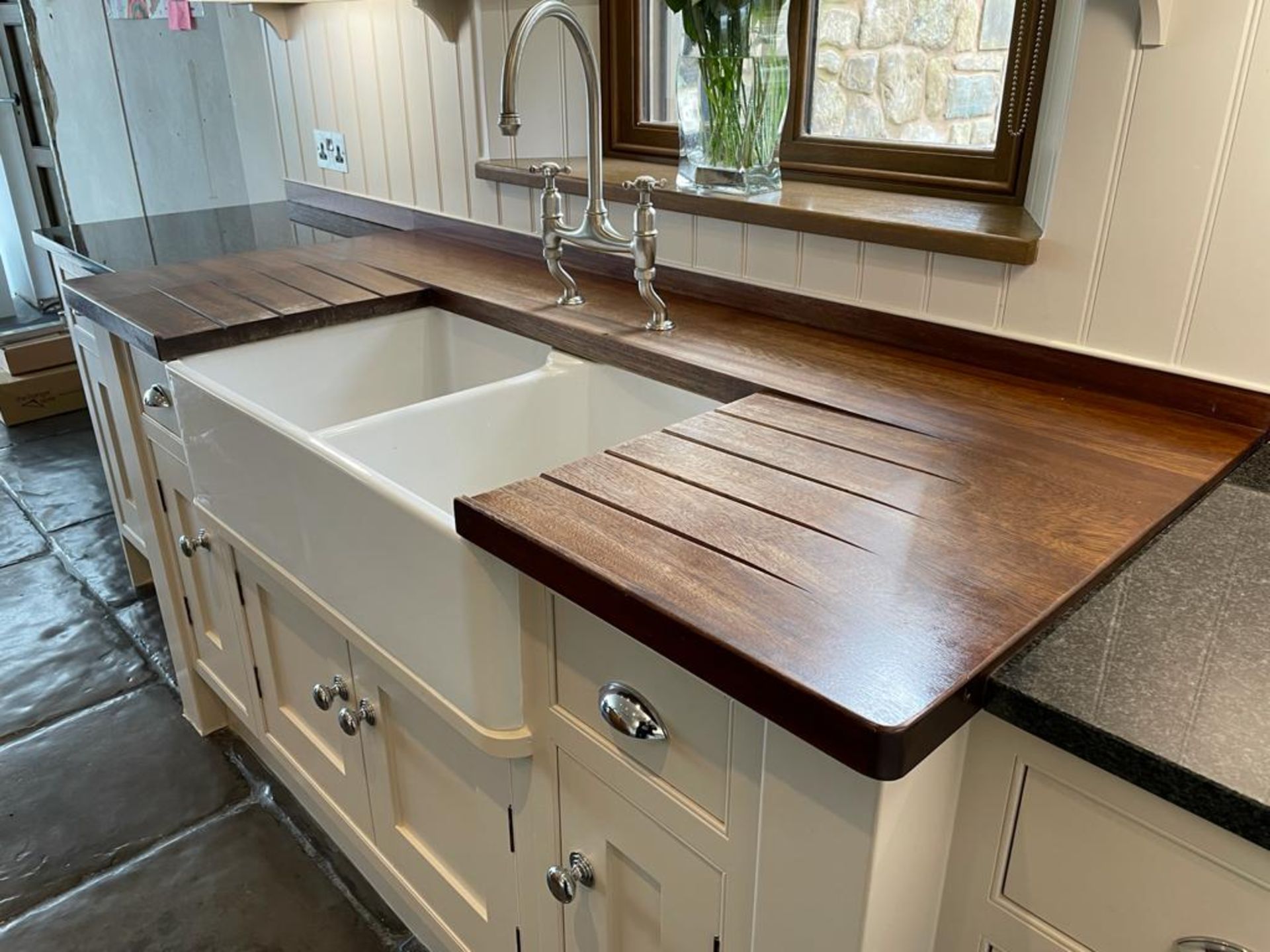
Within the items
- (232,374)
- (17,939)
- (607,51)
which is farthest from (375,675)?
(607,51)

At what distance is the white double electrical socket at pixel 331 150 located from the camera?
233cm

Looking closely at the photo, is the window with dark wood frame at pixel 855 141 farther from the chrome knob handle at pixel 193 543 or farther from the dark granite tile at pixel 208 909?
the dark granite tile at pixel 208 909

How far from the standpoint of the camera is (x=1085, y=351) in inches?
44.8

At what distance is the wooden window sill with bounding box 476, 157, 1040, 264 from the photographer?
118 cm

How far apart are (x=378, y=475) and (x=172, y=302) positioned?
79 cm

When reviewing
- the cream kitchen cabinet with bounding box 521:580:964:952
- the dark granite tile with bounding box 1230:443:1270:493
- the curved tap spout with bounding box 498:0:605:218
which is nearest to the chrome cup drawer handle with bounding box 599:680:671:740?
the cream kitchen cabinet with bounding box 521:580:964:952

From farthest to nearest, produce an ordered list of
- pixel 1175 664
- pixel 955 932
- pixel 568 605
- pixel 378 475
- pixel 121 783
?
pixel 121 783
pixel 378 475
pixel 568 605
pixel 955 932
pixel 1175 664

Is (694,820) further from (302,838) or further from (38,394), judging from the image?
(38,394)

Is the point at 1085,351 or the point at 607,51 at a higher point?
the point at 607,51

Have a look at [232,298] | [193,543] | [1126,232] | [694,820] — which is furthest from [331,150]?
[694,820]

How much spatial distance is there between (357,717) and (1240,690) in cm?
103

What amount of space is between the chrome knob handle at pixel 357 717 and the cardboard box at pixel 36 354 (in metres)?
2.71

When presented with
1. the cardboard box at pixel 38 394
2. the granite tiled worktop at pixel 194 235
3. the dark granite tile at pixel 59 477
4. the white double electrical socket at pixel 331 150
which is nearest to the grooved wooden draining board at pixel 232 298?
the granite tiled worktop at pixel 194 235

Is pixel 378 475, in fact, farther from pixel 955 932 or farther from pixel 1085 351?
pixel 1085 351
